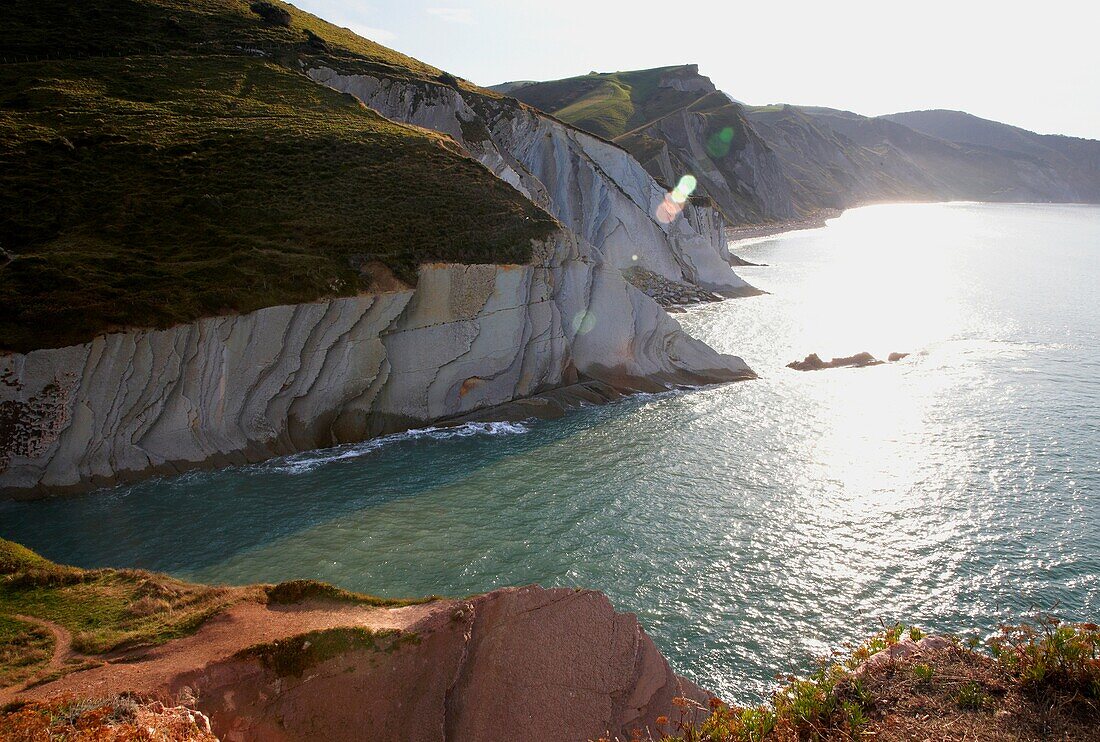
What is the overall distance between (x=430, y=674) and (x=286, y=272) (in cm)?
1987

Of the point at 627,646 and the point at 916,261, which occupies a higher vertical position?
the point at 916,261

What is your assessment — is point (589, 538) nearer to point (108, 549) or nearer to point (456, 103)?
point (108, 549)

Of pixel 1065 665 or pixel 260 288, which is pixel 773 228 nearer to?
pixel 260 288

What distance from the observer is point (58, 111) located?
110 feet

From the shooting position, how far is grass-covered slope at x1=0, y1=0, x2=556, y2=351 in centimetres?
2298

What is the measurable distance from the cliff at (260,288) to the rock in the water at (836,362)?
4177 mm

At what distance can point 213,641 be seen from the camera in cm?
1026

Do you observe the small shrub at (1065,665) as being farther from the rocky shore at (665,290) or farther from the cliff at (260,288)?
the rocky shore at (665,290)

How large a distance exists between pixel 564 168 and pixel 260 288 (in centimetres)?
3436

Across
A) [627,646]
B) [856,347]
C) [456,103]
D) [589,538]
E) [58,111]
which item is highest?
[456,103]

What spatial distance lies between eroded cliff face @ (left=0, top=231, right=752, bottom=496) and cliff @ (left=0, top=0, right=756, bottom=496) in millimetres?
77

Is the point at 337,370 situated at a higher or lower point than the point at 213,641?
higher

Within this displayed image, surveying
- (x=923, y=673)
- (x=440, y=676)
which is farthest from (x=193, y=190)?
(x=923, y=673)

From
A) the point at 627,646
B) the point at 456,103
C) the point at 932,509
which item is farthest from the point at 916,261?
the point at 627,646
